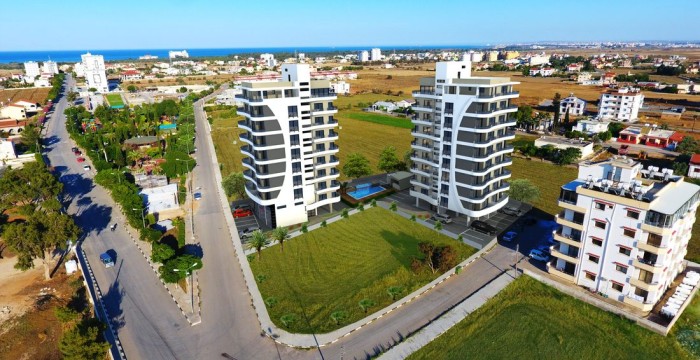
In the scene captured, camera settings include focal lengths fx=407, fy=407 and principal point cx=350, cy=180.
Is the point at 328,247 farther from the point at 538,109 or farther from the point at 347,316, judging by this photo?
the point at 538,109

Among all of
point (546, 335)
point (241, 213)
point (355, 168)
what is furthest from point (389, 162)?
point (546, 335)

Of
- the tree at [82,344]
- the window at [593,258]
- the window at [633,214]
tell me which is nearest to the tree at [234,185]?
the tree at [82,344]

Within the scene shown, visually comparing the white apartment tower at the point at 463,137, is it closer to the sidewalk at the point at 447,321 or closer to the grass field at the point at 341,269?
the grass field at the point at 341,269

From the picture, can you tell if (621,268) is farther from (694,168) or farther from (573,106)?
(573,106)

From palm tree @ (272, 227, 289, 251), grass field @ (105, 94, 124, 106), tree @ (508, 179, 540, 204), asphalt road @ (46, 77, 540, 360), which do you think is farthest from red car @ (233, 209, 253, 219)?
grass field @ (105, 94, 124, 106)

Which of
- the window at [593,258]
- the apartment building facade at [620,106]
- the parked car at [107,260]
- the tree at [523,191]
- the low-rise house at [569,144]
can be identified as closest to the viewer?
the window at [593,258]

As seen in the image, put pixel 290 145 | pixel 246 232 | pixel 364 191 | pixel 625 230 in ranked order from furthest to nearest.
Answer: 1. pixel 364 191
2. pixel 246 232
3. pixel 290 145
4. pixel 625 230
